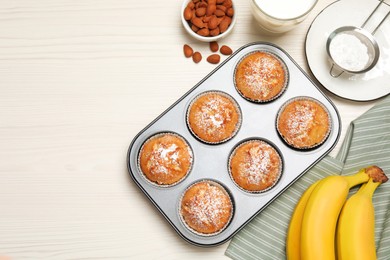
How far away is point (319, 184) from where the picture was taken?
1396 millimetres

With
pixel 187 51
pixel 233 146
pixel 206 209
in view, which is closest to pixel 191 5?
pixel 187 51

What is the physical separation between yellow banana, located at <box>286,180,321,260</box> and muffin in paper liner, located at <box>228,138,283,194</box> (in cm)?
11

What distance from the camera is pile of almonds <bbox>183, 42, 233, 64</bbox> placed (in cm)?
156

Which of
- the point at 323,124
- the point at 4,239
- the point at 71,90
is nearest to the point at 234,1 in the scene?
the point at 323,124

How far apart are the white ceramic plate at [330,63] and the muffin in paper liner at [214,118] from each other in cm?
30

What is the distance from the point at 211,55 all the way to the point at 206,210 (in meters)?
0.53

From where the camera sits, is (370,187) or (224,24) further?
(224,24)

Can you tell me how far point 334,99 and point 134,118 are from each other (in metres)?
0.68

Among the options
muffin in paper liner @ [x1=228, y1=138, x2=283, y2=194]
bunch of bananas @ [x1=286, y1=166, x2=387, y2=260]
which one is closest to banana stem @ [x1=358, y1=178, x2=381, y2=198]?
bunch of bananas @ [x1=286, y1=166, x2=387, y2=260]

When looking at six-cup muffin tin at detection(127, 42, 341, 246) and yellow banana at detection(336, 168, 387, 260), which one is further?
six-cup muffin tin at detection(127, 42, 341, 246)

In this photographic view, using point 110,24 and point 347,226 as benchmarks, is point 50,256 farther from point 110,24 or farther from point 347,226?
point 347,226

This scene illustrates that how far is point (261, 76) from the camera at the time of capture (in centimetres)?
148

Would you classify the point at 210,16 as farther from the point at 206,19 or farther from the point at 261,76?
the point at 261,76

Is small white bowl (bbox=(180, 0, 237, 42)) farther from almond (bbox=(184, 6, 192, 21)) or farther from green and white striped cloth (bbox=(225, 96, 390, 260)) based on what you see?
green and white striped cloth (bbox=(225, 96, 390, 260))
